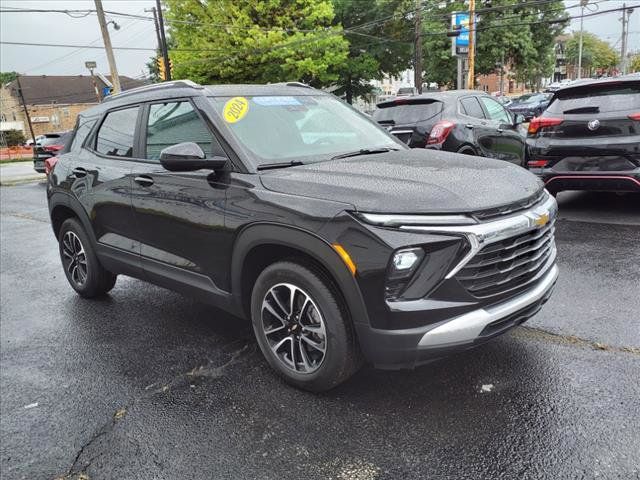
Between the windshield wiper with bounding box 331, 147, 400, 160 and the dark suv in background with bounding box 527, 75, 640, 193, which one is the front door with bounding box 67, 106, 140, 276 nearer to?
the windshield wiper with bounding box 331, 147, 400, 160

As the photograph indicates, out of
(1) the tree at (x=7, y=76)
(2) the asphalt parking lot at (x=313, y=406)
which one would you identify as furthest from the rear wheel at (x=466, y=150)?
(1) the tree at (x=7, y=76)

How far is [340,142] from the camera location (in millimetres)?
3842

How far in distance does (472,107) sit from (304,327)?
6560 mm

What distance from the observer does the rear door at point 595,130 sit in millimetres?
6117

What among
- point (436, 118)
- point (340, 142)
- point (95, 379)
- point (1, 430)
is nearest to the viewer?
point (1, 430)

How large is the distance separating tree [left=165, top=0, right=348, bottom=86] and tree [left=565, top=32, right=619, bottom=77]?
73.9 m

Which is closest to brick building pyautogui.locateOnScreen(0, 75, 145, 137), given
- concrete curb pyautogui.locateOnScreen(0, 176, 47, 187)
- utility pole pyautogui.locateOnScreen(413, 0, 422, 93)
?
utility pole pyautogui.locateOnScreen(413, 0, 422, 93)

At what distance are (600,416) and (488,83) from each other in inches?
3463

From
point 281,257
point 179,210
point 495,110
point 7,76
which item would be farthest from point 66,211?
point 7,76

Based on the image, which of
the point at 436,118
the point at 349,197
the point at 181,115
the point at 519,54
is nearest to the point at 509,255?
the point at 349,197

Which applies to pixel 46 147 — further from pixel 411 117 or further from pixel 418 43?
pixel 418 43

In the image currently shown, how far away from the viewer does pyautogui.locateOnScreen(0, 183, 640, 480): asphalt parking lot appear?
8.21 feet

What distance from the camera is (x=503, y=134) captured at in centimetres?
879

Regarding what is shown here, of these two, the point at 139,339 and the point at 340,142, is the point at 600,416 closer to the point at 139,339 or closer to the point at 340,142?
the point at 340,142
